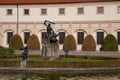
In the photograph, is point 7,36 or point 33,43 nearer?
point 33,43

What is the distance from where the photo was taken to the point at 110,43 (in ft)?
154

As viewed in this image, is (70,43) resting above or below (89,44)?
above

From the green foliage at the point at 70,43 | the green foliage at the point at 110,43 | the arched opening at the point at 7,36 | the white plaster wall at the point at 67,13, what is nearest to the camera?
the green foliage at the point at 110,43

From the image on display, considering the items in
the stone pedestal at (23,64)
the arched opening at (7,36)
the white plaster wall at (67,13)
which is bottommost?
the stone pedestal at (23,64)

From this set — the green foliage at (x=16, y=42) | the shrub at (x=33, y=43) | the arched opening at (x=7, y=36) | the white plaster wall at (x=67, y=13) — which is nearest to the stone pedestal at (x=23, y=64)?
the green foliage at (x=16, y=42)

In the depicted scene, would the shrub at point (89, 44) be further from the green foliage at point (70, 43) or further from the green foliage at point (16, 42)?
the green foliage at point (16, 42)

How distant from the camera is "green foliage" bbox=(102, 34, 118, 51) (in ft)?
154

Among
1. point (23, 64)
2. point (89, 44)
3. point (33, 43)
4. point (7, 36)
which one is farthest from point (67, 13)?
point (23, 64)

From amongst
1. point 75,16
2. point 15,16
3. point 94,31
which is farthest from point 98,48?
point 15,16

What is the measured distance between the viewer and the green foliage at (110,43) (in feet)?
154

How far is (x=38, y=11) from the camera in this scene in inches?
2152

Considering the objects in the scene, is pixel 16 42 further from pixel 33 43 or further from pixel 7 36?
pixel 7 36

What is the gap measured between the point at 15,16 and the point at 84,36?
11.0m

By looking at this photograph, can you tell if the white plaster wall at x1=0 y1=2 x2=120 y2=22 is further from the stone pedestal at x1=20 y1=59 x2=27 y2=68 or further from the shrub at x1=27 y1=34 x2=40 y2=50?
the stone pedestal at x1=20 y1=59 x2=27 y2=68
